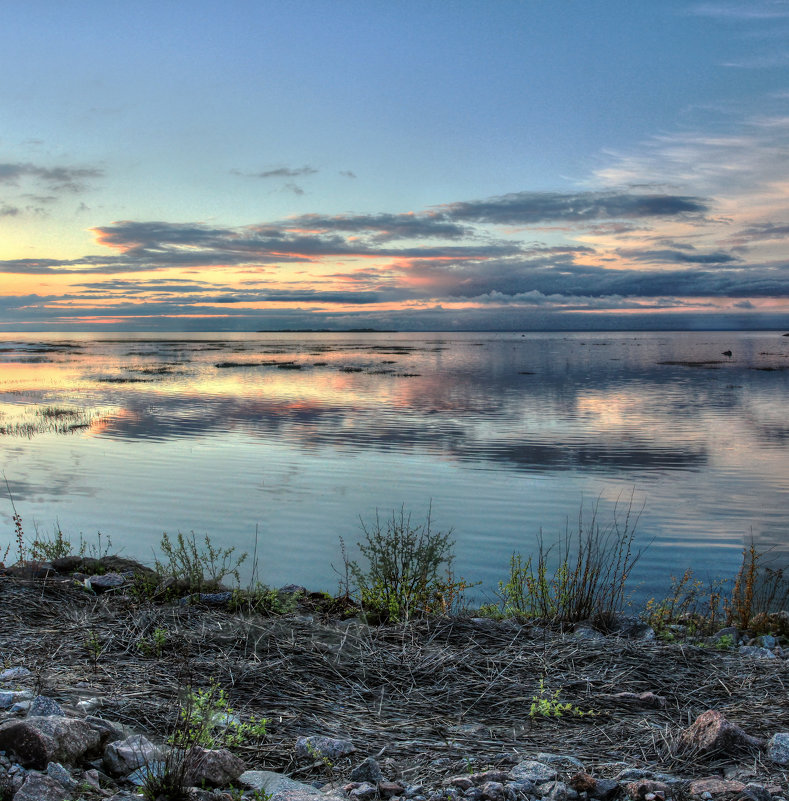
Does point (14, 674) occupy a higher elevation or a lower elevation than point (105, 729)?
lower

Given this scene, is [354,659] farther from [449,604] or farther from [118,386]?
[118,386]

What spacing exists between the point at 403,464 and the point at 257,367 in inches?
1792

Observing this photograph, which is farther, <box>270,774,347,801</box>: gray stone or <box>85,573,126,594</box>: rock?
<box>85,573,126,594</box>: rock

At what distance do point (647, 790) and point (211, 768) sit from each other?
7.82 feet

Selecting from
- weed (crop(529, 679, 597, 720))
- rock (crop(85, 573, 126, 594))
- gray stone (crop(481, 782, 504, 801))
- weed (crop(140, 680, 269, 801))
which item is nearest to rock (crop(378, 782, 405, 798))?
gray stone (crop(481, 782, 504, 801))

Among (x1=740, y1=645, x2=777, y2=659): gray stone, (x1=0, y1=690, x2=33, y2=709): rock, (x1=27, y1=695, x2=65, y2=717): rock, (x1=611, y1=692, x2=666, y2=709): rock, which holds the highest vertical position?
(x1=27, y1=695, x2=65, y2=717): rock

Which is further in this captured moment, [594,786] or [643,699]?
[643,699]

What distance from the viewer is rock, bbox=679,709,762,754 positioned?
13.7 ft

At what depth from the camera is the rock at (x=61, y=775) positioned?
3475 millimetres

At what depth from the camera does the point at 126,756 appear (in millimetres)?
3838

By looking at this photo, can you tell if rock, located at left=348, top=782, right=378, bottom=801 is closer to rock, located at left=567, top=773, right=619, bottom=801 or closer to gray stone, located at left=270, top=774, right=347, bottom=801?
gray stone, located at left=270, top=774, right=347, bottom=801

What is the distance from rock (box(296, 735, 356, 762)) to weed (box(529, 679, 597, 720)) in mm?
1445

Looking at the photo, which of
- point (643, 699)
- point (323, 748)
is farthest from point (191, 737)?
point (643, 699)

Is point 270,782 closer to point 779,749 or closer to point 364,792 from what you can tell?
point 364,792
